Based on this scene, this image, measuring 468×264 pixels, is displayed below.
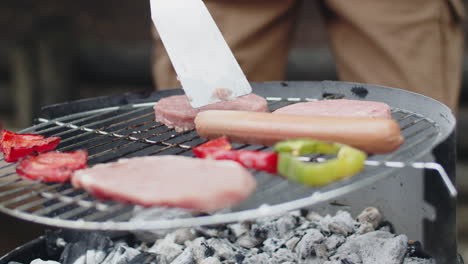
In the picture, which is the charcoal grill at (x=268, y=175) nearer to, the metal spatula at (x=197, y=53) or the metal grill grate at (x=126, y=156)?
the metal grill grate at (x=126, y=156)

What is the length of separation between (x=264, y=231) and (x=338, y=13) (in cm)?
133

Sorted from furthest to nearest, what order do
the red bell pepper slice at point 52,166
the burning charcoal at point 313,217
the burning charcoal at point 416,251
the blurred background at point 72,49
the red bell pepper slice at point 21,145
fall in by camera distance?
the blurred background at point 72,49
the burning charcoal at point 313,217
the burning charcoal at point 416,251
the red bell pepper slice at point 21,145
the red bell pepper slice at point 52,166

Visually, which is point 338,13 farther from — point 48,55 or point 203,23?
point 48,55

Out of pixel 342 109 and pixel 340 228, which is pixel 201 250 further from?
pixel 342 109

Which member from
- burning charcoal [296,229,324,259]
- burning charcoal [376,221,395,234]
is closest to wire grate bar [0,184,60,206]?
burning charcoal [296,229,324,259]

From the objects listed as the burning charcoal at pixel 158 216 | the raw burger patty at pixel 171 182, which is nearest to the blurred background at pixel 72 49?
the burning charcoal at pixel 158 216

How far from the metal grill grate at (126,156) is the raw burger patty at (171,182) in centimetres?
4

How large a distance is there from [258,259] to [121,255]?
491mm

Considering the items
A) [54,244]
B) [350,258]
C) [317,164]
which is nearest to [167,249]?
[54,244]

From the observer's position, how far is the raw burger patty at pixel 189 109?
6.75ft

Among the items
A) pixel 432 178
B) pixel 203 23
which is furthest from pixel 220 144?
pixel 432 178

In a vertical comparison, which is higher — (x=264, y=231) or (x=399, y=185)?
(x=399, y=185)

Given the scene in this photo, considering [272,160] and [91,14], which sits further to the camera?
[91,14]

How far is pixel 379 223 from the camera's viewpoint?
2.22 metres
